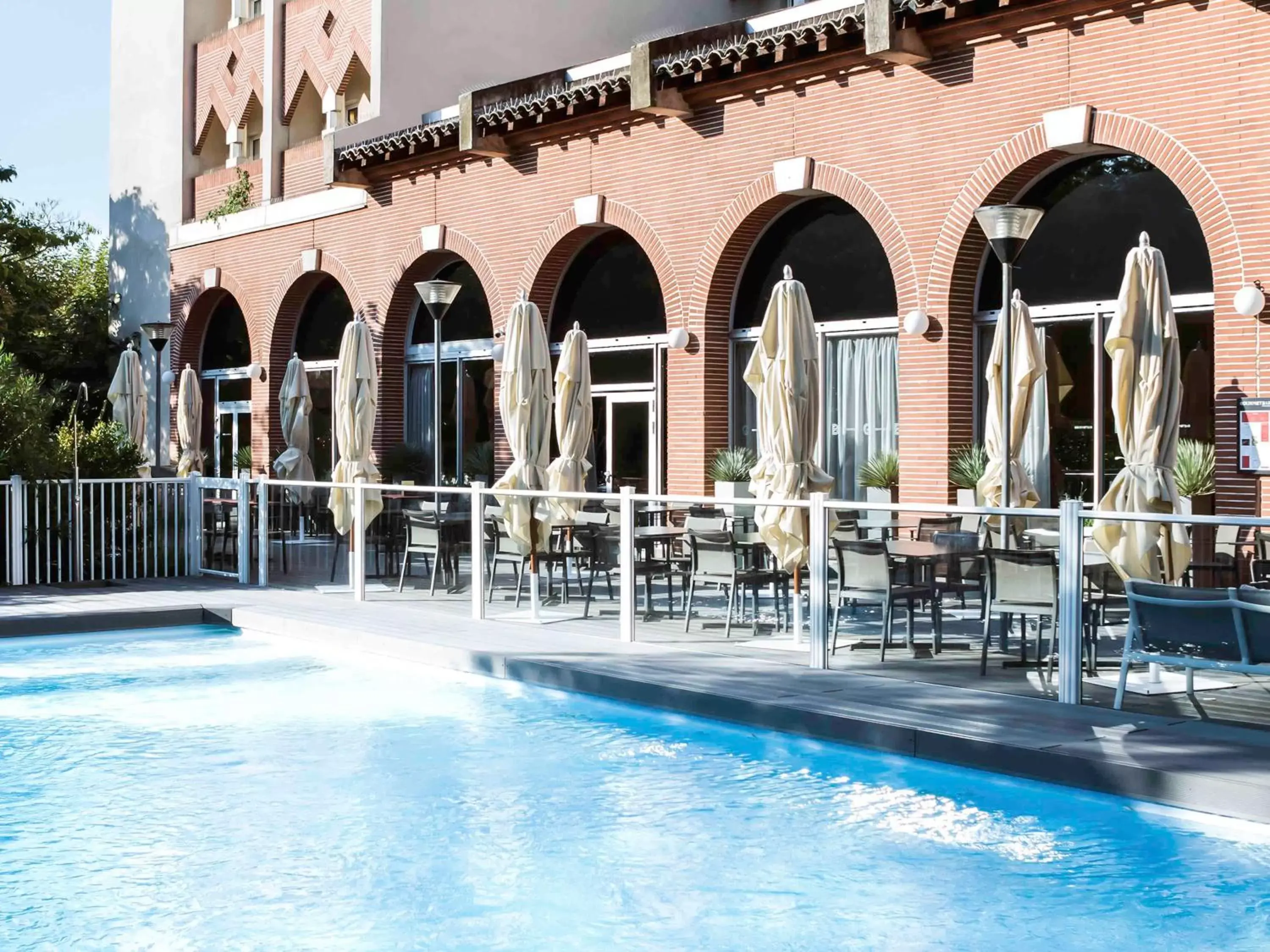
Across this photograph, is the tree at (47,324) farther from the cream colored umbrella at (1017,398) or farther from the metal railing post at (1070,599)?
the metal railing post at (1070,599)

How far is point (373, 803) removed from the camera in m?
7.53

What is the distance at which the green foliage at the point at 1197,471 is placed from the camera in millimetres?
13172

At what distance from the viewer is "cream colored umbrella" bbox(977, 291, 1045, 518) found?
12859 mm

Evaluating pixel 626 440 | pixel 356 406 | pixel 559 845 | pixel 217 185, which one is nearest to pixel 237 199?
pixel 217 185

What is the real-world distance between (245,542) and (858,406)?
23.3ft

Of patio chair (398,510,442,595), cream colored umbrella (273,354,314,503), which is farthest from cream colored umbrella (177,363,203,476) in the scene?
patio chair (398,510,442,595)

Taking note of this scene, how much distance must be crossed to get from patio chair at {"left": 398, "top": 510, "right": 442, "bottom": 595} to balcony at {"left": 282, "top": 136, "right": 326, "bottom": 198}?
542 inches

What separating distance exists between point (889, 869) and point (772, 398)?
535 cm

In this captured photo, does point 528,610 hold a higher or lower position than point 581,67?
lower

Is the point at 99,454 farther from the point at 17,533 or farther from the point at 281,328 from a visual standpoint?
the point at 281,328

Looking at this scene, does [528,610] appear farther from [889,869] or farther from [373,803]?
[889,869]

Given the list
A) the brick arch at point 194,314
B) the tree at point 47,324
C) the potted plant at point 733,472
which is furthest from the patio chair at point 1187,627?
the tree at point 47,324

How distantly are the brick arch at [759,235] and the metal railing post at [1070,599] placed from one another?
25.2ft

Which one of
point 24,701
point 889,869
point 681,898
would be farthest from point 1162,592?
point 24,701
